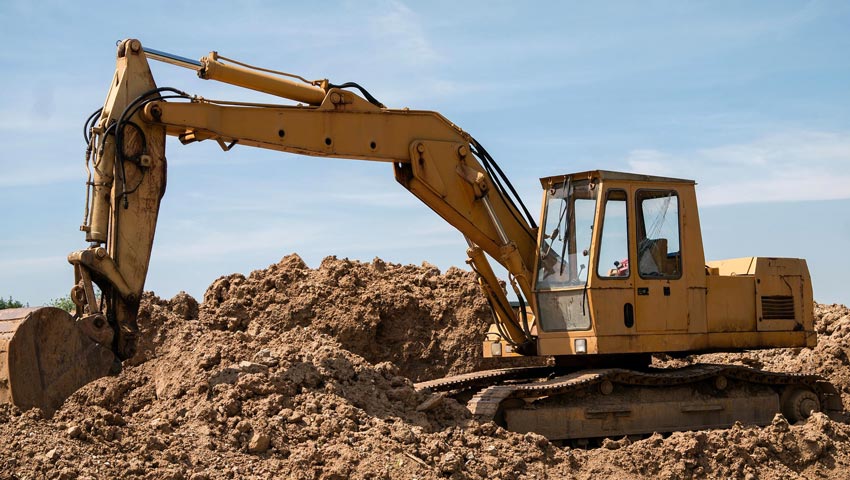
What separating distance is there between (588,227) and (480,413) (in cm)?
233

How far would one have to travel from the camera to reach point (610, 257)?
1084 centimetres

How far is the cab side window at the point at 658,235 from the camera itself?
11039mm

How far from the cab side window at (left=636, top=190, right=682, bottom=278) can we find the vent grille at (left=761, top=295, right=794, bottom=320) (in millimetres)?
1351

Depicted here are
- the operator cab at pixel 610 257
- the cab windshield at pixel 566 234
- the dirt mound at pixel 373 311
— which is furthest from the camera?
the dirt mound at pixel 373 311

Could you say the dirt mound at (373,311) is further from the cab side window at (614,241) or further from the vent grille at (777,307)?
the cab side window at (614,241)

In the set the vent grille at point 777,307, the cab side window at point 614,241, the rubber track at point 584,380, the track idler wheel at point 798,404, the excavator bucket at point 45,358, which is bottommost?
the track idler wheel at point 798,404

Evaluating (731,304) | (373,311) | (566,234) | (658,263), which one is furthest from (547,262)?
(373,311)

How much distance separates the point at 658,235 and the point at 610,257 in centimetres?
73

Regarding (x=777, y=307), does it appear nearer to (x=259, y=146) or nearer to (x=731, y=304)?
(x=731, y=304)

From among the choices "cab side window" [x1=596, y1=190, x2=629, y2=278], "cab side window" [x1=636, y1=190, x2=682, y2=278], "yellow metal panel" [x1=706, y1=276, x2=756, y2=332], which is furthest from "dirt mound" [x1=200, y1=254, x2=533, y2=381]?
"cab side window" [x1=596, y1=190, x2=629, y2=278]

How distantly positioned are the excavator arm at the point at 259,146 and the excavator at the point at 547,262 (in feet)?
0.05

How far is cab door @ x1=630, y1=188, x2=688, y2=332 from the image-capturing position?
10.9m

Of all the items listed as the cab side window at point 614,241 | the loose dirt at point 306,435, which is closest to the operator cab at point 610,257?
the cab side window at point 614,241

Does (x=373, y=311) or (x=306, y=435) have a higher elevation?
(x=373, y=311)
